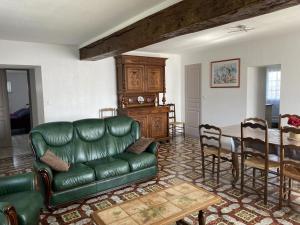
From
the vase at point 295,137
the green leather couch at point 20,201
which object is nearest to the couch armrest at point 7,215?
the green leather couch at point 20,201

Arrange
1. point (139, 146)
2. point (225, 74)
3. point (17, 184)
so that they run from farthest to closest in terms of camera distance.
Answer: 1. point (225, 74)
2. point (139, 146)
3. point (17, 184)

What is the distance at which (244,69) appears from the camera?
225 inches

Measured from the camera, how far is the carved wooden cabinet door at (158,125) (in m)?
6.17

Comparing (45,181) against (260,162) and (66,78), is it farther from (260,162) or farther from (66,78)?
(66,78)

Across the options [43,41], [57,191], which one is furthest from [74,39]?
[57,191]

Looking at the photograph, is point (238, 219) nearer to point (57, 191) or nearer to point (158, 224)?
point (158, 224)

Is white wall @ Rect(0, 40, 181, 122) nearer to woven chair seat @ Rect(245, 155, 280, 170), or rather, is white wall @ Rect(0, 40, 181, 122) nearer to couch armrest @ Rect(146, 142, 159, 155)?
couch armrest @ Rect(146, 142, 159, 155)

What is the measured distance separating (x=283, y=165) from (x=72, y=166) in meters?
2.71

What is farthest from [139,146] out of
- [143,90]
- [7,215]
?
[143,90]

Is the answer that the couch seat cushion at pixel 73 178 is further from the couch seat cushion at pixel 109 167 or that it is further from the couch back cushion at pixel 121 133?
the couch back cushion at pixel 121 133

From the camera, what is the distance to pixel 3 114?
6.33 m

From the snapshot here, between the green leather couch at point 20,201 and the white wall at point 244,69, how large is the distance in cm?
484

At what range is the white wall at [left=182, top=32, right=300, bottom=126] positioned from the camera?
15.8 feet

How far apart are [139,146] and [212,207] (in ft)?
4.86
